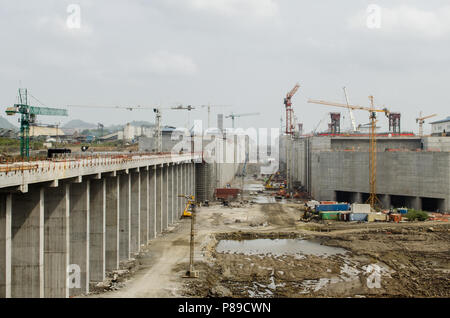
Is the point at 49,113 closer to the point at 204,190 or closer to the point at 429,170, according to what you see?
the point at 204,190

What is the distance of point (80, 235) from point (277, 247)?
3007 cm

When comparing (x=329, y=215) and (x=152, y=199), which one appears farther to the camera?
(x=329, y=215)

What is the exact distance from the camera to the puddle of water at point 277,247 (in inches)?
2083

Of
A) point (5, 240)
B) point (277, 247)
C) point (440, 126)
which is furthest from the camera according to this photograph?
point (440, 126)

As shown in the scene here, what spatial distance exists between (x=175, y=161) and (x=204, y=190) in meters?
29.0

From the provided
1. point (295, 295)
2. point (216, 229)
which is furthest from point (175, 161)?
point (295, 295)

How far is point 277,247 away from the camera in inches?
2212

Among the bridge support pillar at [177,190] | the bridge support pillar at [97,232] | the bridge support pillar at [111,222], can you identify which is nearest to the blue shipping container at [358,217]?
the bridge support pillar at [177,190]

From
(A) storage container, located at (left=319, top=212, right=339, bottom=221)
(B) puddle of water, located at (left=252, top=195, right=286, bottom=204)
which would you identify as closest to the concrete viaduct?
(A) storage container, located at (left=319, top=212, right=339, bottom=221)

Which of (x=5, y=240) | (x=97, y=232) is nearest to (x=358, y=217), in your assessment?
(x=97, y=232)

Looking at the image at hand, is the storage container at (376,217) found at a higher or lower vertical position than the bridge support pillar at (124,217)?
lower

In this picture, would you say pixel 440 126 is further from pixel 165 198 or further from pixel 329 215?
pixel 165 198

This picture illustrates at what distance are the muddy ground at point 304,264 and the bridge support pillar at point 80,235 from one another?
8.44 ft

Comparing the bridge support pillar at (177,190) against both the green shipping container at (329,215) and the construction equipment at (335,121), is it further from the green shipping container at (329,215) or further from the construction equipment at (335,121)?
the construction equipment at (335,121)
